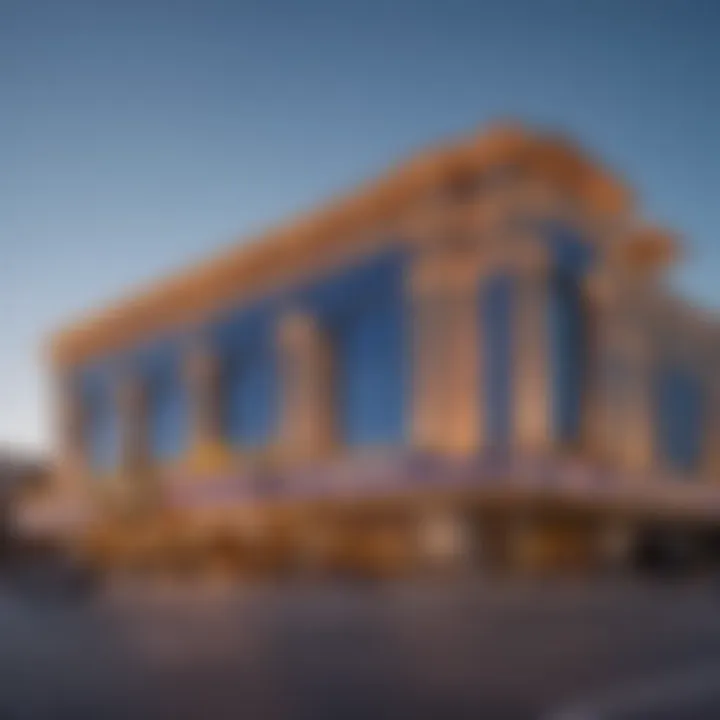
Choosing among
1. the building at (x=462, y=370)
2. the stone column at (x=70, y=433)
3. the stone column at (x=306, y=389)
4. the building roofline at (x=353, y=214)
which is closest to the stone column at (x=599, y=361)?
the building at (x=462, y=370)

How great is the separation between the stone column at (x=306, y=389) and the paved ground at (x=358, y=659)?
1356 cm

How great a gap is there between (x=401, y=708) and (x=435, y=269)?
2094cm

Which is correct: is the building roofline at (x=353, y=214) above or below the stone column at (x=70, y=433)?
above

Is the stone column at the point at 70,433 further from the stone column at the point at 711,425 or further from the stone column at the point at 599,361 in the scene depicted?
the stone column at the point at 711,425

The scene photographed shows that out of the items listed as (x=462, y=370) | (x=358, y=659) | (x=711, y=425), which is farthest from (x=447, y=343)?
(x=358, y=659)

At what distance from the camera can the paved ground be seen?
19.5 ft

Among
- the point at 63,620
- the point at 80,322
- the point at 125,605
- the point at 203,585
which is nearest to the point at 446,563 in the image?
the point at 203,585

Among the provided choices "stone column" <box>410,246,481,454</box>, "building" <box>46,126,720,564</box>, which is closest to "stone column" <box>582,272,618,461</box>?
"building" <box>46,126,720,564</box>

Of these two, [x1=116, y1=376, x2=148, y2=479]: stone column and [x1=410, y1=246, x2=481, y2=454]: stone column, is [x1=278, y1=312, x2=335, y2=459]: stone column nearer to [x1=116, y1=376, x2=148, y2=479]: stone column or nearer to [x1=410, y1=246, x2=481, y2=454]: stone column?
[x1=410, y1=246, x2=481, y2=454]: stone column

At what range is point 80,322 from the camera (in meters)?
41.6

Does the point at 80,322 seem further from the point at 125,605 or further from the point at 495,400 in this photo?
the point at 125,605

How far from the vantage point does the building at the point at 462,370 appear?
2511 cm

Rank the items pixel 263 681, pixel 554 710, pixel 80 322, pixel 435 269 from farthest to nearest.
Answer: pixel 80 322
pixel 435 269
pixel 263 681
pixel 554 710

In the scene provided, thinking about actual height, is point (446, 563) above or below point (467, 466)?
below
